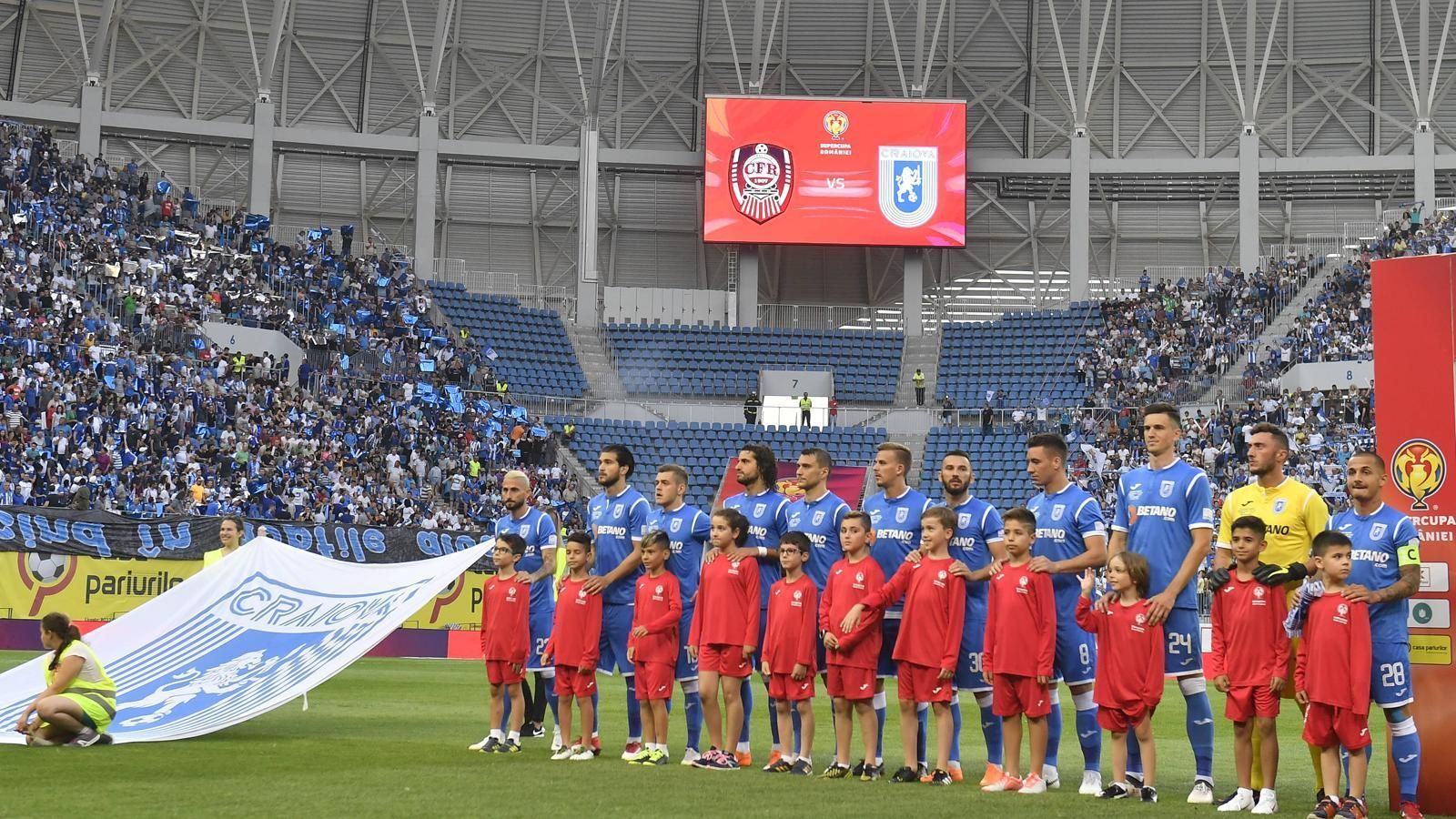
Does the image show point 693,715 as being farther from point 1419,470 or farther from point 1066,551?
point 1419,470

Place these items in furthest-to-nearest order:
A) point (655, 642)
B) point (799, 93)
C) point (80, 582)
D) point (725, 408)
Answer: point (799, 93), point (725, 408), point (80, 582), point (655, 642)

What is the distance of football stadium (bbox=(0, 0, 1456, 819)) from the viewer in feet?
→ 31.0

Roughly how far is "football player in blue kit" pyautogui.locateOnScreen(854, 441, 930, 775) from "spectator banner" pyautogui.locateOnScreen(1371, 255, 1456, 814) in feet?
9.64

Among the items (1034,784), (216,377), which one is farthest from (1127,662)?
(216,377)

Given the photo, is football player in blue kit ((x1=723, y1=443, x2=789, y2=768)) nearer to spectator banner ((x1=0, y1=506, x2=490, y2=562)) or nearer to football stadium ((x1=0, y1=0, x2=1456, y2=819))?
football stadium ((x1=0, y1=0, x2=1456, y2=819))

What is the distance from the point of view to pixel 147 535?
23.8 m

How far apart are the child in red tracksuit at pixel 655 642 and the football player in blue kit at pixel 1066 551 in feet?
8.28

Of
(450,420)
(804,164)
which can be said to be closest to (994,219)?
(804,164)

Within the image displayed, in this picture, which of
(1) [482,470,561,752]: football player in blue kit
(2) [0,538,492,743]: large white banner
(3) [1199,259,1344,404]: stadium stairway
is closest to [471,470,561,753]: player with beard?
(1) [482,470,561,752]: football player in blue kit

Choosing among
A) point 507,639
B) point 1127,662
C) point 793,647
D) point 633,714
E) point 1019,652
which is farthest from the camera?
point 507,639

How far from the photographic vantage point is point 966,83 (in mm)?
46688

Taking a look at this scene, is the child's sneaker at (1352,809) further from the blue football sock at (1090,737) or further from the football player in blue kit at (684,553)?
the football player in blue kit at (684,553)

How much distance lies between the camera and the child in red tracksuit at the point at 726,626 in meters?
10.7

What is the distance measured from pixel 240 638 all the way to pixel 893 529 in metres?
5.69
